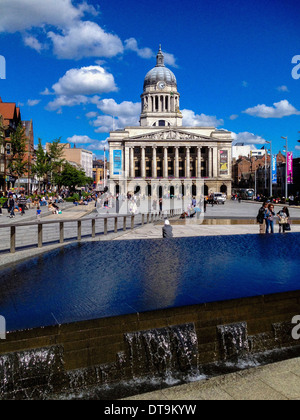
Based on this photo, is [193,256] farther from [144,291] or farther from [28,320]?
[28,320]

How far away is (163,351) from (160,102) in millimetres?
129648

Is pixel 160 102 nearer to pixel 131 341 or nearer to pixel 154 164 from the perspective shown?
Result: pixel 154 164

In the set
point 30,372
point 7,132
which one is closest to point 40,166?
point 7,132

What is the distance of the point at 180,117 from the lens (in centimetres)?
12988

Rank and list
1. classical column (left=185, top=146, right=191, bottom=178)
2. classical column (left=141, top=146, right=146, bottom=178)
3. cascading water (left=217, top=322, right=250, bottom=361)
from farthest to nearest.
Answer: classical column (left=185, top=146, right=191, bottom=178) → classical column (left=141, top=146, right=146, bottom=178) → cascading water (left=217, top=322, right=250, bottom=361)

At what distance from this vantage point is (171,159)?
11725 centimetres

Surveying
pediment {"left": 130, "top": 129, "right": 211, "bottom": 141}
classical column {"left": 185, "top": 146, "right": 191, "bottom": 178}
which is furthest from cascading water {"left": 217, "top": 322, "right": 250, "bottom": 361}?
classical column {"left": 185, "top": 146, "right": 191, "bottom": 178}

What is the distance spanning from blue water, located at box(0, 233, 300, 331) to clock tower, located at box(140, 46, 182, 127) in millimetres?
119050

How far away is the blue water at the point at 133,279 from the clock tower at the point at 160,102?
119 meters

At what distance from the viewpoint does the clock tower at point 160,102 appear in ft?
422

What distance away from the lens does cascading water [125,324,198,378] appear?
5477 millimetres

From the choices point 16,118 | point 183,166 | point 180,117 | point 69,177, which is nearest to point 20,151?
point 16,118

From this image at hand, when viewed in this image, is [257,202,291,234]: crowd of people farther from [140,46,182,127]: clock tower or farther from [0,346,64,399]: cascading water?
[140,46,182,127]: clock tower

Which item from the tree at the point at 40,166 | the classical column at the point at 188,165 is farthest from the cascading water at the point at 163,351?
the classical column at the point at 188,165
